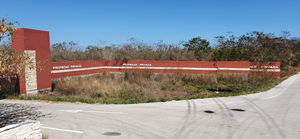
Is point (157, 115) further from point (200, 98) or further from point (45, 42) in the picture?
point (45, 42)

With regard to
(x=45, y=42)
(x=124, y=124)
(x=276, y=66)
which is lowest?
(x=124, y=124)

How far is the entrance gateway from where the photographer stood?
15227 mm

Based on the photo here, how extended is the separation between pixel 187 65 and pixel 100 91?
13754 millimetres

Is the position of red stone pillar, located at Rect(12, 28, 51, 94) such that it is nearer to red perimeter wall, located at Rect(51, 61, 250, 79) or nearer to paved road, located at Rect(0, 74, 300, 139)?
paved road, located at Rect(0, 74, 300, 139)

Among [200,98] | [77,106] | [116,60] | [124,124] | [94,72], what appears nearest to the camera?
[124,124]

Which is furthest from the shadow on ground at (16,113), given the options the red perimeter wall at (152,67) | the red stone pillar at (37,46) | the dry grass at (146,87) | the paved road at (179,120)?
the red perimeter wall at (152,67)

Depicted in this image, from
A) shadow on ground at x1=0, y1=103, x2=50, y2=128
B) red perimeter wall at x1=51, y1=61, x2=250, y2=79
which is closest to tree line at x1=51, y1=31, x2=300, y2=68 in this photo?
red perimeter wall at x1=51, y1=61, x2=250, y2=79

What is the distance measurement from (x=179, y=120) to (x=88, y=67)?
65.8 feet

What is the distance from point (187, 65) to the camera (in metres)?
27.2

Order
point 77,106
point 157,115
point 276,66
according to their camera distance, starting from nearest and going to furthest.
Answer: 1. point 157,115
2. point 77,106
3. point 276,66

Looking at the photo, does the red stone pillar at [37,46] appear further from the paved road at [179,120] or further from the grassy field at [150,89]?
the paved road at [179,120]

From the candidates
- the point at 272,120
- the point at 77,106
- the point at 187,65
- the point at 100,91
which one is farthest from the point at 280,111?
the point at 187,65

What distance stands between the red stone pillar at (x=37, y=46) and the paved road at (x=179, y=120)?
3.73 m

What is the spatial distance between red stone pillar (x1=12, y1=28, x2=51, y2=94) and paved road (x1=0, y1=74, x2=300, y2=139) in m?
3.73
